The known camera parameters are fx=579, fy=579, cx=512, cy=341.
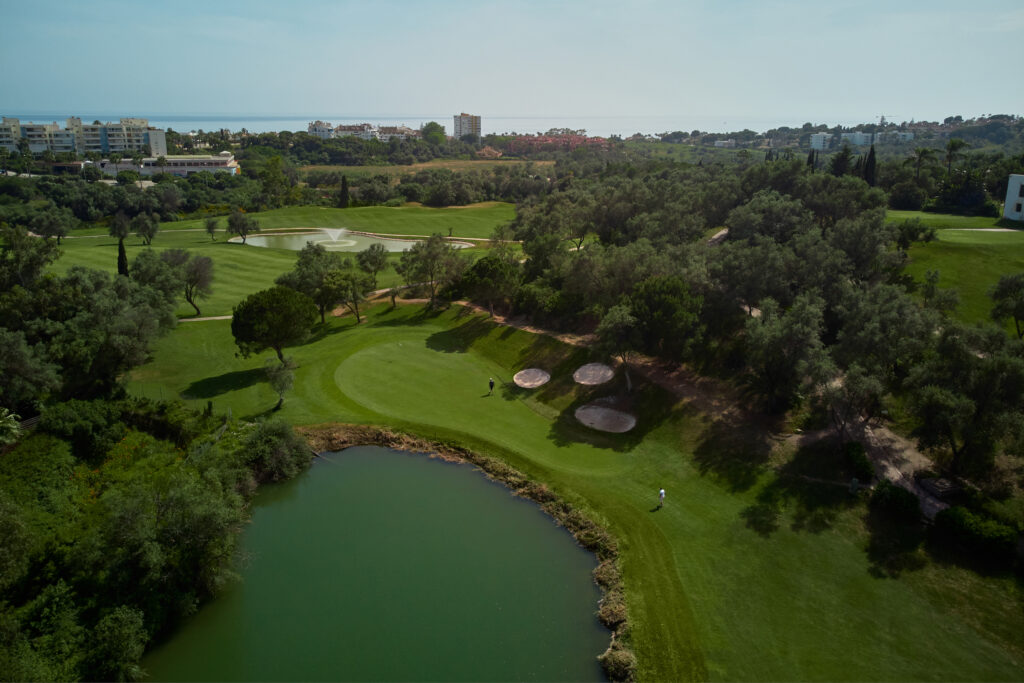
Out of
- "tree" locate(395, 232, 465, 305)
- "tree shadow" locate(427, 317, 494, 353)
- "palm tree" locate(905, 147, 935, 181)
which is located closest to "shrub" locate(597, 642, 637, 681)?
"tree shadow" locate(427, 317, 494, 353)

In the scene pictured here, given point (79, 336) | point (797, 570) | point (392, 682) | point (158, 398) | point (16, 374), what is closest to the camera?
point (392, 682)

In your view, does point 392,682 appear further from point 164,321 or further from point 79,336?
point 164,321

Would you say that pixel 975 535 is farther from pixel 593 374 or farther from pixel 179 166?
pixel 179 166

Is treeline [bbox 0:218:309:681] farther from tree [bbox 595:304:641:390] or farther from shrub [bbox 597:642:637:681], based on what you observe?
tree [bbox 595:304:641:390]

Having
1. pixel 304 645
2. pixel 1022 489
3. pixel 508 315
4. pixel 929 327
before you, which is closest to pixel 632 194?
pixel 508 315

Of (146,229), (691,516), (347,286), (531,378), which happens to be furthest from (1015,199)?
(146,229)

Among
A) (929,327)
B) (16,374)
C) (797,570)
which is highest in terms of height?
(929,327)

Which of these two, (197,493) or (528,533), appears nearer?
(197,493)
